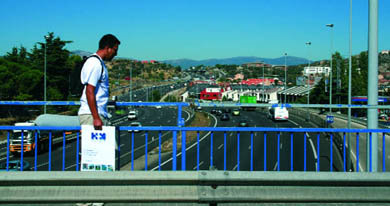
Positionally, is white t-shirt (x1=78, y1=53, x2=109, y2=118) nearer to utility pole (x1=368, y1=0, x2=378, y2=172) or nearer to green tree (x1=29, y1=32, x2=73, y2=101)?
utility pole (x1=368, y1=0, x2=378, y2=172)

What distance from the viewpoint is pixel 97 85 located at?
5539 mm

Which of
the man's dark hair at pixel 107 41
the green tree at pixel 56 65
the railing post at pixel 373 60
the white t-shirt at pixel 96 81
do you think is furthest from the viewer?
the green tree at pixel 56 65

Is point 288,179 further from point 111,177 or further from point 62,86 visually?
point 62,86

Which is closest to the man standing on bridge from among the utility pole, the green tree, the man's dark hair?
the man's dark hair

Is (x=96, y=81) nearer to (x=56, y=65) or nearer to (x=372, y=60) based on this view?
(x=372, y=60)

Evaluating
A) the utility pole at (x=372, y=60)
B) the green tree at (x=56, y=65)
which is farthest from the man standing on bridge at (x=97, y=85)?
the green tree at (x=56, y=65)

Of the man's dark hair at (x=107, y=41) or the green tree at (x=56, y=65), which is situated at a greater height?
the green tree at (x=56, y=65)

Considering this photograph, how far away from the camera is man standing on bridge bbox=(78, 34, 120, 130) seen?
5.27 meters

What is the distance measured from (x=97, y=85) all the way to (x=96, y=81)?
17 cm

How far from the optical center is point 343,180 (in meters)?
4.56

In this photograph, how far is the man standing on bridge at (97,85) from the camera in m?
5.27

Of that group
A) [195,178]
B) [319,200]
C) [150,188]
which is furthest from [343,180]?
[150,188]

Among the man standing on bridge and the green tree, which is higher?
the green tree

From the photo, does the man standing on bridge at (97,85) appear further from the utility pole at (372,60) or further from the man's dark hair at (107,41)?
the utility pole at (372,60)
